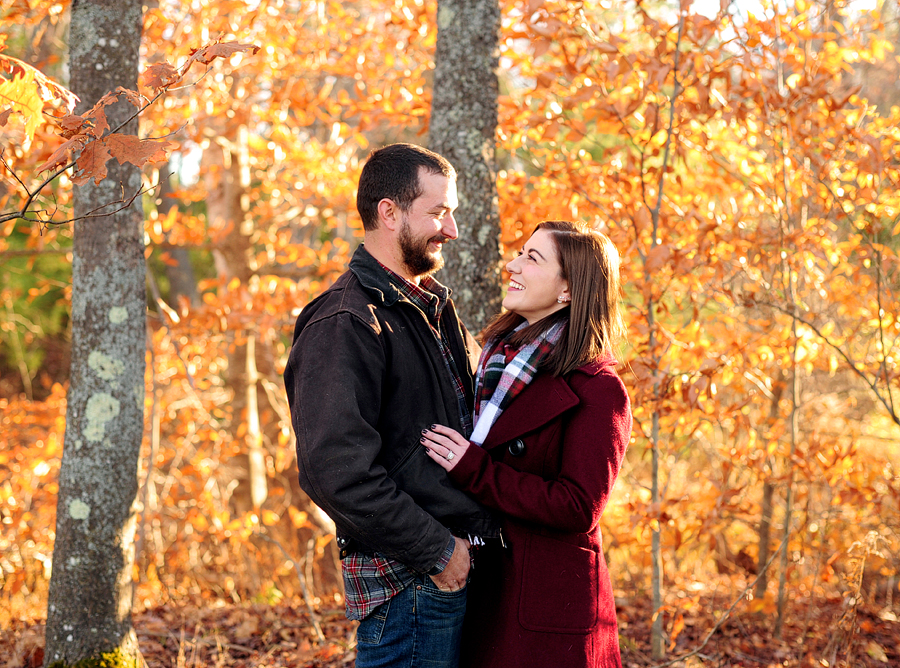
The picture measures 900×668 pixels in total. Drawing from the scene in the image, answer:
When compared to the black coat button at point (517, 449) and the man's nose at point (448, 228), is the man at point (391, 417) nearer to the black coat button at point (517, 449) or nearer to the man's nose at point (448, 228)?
the man's nose at point (448, 228)

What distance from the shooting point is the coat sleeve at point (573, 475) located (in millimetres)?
1999

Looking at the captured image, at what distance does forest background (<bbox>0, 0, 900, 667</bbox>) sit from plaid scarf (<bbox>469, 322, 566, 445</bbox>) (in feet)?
2.57

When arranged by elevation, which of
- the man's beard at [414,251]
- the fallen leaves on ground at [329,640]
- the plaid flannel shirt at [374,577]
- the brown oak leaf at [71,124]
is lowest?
the fallen leaves on ground at [329,640]

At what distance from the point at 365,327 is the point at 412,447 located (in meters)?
0.38

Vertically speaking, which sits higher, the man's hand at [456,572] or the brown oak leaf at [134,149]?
the brown oak leaf at [134,149]

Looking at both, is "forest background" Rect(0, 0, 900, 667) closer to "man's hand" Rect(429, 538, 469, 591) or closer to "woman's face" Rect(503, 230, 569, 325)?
"woman's face" Rect(503, 230, 569, 325)

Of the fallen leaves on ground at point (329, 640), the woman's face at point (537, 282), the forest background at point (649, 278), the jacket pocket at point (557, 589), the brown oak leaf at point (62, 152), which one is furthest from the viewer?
the fallen leaves on ground at point (329, 640)

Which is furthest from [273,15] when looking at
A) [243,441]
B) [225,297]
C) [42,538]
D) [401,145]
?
[42,538]

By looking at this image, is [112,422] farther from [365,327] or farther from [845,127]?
[845,127]

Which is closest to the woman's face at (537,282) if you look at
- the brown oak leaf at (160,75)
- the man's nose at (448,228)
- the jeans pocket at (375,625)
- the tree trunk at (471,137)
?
the man's nose at (448,228)

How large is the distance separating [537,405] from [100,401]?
197 centimetres

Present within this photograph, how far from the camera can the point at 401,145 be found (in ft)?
7.32

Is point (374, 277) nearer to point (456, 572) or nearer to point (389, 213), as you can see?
point (389, 213)

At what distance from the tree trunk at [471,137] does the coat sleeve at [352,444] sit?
1349 millimetres
